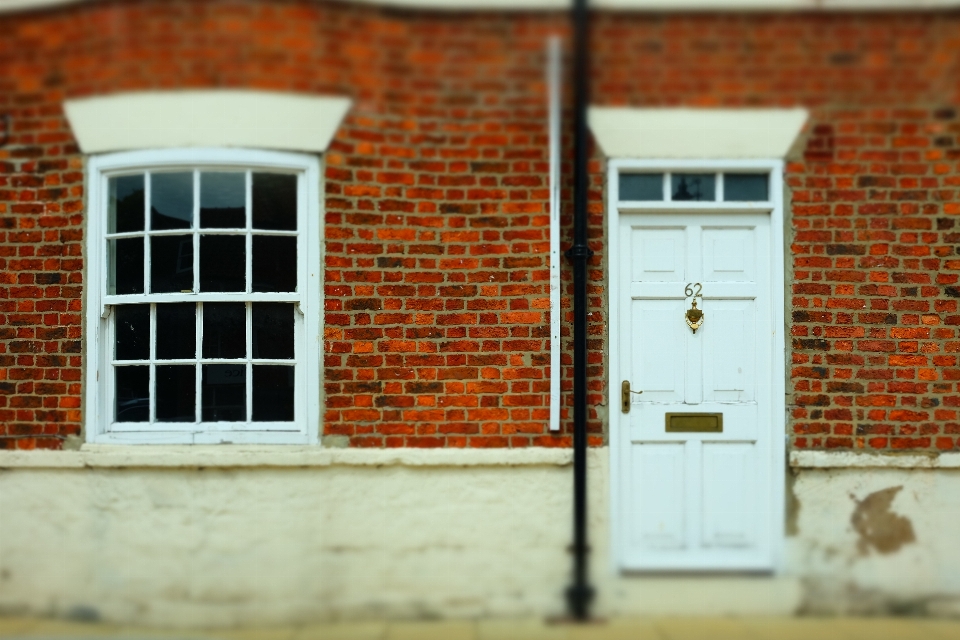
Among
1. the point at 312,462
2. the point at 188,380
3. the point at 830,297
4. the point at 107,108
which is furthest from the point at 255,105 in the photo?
the point at 830,297

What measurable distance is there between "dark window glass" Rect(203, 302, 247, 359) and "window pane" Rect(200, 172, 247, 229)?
491 millimetres

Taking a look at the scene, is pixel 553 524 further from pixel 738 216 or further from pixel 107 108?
pixel 107 108

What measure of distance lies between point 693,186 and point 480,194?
51.8 inches

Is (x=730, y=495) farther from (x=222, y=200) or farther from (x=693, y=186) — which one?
(x=222, y=200)

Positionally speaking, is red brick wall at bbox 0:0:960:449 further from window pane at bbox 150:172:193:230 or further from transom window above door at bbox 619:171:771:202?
window pane at bbox 150:172:193:230

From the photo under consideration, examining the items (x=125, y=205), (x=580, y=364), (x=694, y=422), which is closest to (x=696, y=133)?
(x=580, y=364)

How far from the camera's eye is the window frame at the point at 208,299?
469 centimetres

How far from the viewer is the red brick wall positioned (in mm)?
4703

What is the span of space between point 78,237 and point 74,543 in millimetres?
1823

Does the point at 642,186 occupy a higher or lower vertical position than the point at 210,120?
lower

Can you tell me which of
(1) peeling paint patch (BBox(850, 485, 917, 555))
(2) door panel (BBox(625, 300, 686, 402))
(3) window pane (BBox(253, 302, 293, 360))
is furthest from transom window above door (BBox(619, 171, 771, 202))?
(3) window pane (BBox(253, 302, 293, 360))

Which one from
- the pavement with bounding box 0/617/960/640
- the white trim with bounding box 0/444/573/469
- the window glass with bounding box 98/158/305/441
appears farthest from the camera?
the window glass with bounding box 98/158/305/441

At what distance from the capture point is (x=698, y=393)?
4836 mm

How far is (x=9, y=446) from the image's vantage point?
4746mm
